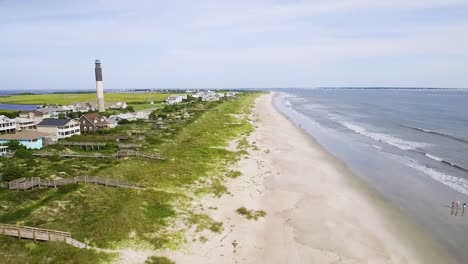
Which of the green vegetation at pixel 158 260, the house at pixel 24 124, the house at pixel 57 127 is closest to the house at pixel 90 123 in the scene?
the house at pixel 57 127

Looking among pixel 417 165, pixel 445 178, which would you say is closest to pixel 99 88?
pixel 417 165

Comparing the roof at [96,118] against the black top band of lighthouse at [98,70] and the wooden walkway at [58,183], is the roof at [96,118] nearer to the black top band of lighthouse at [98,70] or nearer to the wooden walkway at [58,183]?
the wooden walkway at [58,183]

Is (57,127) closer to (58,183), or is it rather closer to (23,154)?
(23,154)

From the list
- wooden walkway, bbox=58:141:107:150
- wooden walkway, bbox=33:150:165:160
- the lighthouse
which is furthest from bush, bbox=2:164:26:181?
the lighthouse

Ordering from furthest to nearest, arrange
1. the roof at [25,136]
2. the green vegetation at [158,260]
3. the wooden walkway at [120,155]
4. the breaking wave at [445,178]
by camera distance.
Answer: the roof at [25,136], the wooden walkway at [120,155], the breaking wave at [445,178], the green vegetation at [158,260]

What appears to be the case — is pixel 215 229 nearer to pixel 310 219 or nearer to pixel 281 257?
pixel 281 257
